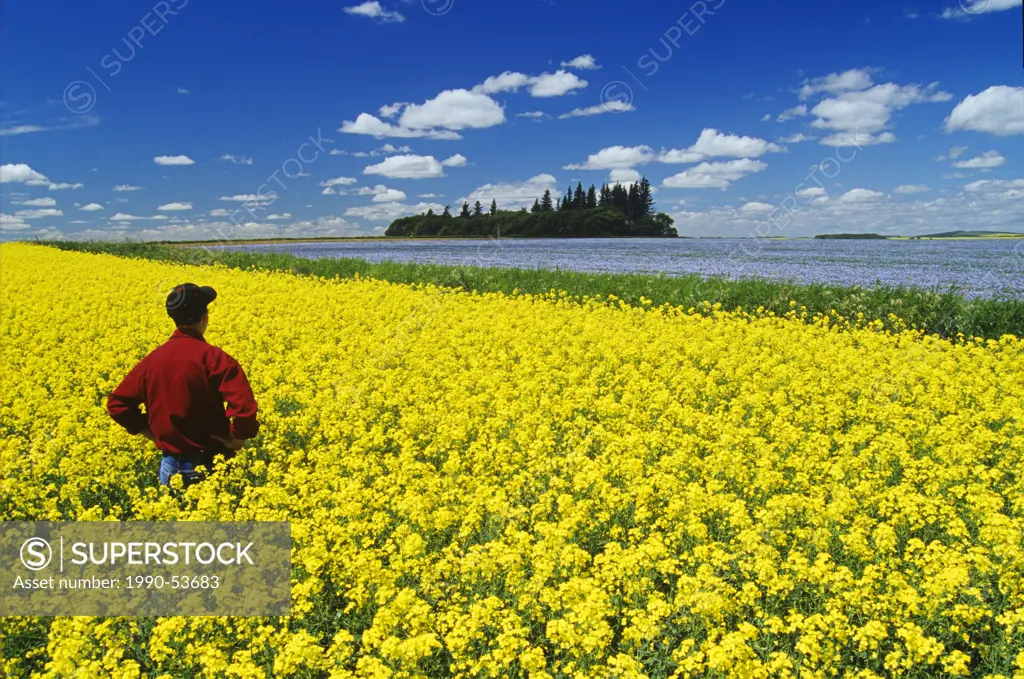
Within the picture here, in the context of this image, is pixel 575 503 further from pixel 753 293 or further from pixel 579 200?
pixel 579 200

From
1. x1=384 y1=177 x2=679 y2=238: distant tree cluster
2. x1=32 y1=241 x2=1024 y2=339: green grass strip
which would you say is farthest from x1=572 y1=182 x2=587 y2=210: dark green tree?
x1=32 y1=241 x2=1024 y2=339: green grass strip

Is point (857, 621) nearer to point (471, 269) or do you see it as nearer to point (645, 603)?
point (645, 603)

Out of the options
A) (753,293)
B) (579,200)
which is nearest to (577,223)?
(579,200)

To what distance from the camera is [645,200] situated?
98.3 metres

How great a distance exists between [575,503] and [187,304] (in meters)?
3.38

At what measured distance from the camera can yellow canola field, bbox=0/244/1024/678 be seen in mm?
3707

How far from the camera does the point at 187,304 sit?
4703mm

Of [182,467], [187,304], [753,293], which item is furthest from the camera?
[753,293]

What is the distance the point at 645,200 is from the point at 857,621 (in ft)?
323

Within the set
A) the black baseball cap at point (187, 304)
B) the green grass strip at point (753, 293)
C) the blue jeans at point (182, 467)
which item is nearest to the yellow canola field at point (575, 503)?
the blue jeans at point (182, 467)

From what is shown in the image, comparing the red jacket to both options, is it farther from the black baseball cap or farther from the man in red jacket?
the black baseball cap

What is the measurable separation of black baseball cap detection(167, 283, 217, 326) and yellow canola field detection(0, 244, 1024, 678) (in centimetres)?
133

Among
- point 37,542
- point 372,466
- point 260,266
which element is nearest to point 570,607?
point 372,466

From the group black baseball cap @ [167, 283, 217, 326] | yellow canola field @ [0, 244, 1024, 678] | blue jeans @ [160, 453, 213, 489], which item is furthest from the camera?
blue jeans @ [160, 453, 213, 489]
